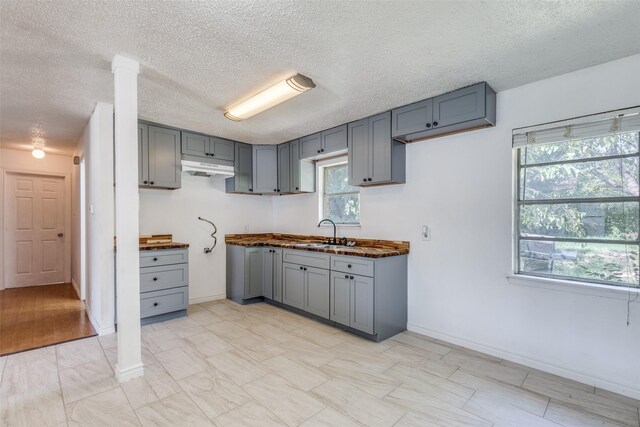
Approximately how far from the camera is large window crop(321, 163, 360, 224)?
4.11 meters

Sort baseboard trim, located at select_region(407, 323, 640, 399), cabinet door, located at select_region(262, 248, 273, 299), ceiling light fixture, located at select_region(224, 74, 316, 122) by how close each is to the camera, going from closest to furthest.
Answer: baseboard trim, located at select_region(407, 323, 640, 399) < ceiling light fixture, located at select_region(224, 74, 316, 122) < cabinet door, located at select_region(262, 248, 273, 299)

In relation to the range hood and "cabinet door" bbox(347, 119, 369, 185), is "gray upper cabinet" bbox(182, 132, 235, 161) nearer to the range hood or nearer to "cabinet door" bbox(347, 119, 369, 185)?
the range hood

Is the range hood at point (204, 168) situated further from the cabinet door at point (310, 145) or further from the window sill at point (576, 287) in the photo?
the window sill at point (576, 287)

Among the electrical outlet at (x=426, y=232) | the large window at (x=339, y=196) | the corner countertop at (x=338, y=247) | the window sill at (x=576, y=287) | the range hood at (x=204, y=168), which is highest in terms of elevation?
the range hood at (x=204, y=168)

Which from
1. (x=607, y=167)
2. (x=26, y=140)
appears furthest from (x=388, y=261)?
(x=26, y=140)

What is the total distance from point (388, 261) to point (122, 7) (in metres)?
2.84

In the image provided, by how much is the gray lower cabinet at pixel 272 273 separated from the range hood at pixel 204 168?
124cm

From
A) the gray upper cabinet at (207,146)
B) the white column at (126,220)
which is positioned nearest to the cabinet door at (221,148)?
the gray upper cabinet at (207,146)

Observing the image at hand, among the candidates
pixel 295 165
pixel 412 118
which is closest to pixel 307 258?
pixel 295 165

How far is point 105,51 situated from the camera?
212cm

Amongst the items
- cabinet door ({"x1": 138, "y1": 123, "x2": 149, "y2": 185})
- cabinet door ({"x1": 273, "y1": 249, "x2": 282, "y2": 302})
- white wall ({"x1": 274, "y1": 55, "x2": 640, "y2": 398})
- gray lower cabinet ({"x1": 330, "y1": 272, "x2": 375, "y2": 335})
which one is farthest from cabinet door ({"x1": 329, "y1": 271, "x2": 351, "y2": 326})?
cabinet door ({"x1": 138, "y1": 123, "x2": 149, "y2": 185})

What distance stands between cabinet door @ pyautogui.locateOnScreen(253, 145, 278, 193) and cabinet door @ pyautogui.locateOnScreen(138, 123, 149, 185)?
1.49m

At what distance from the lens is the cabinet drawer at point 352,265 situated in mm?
3032

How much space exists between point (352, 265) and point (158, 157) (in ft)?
8.81
